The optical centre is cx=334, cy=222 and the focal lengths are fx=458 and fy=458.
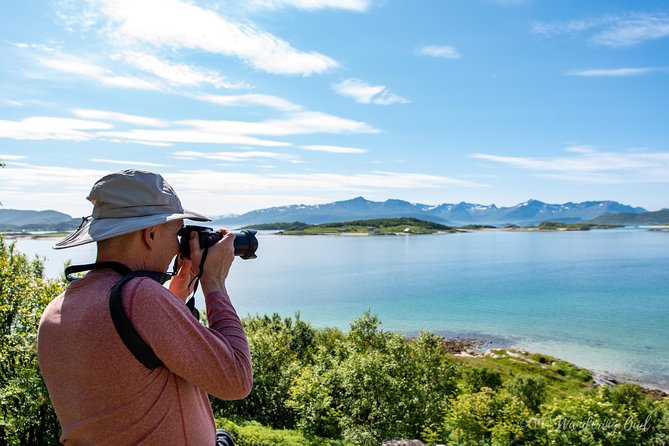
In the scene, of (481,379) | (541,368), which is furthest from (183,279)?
(541,368)

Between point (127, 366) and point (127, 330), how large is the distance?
0.14m

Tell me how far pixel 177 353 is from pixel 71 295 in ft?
1.46

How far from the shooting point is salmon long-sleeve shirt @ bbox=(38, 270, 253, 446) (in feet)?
5.08

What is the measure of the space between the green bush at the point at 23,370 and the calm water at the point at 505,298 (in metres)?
35.4

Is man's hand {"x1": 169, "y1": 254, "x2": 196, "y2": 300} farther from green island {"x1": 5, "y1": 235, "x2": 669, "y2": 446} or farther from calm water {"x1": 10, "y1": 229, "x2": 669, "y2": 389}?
calm water {"x1": 10, "y1": 229, "x2": 669, "y2": 389}

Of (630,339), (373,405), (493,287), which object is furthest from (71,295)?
(493,287)

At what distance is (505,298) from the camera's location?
2464 inches

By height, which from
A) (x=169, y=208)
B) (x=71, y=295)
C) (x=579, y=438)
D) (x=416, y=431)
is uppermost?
(x=169, y=208)

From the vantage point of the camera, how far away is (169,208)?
1.82 meters

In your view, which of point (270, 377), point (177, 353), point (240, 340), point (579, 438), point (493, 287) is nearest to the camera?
point (177, 353)

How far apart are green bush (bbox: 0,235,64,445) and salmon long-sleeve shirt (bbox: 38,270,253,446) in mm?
5932

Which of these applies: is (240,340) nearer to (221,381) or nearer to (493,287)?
(221,381)

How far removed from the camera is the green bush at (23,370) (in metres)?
6.96

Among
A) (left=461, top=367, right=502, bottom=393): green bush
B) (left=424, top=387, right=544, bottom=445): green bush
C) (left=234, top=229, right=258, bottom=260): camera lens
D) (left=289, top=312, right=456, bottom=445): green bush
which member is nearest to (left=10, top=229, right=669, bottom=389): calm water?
(left=461, top=367, right=502, bottom=393): green bush
